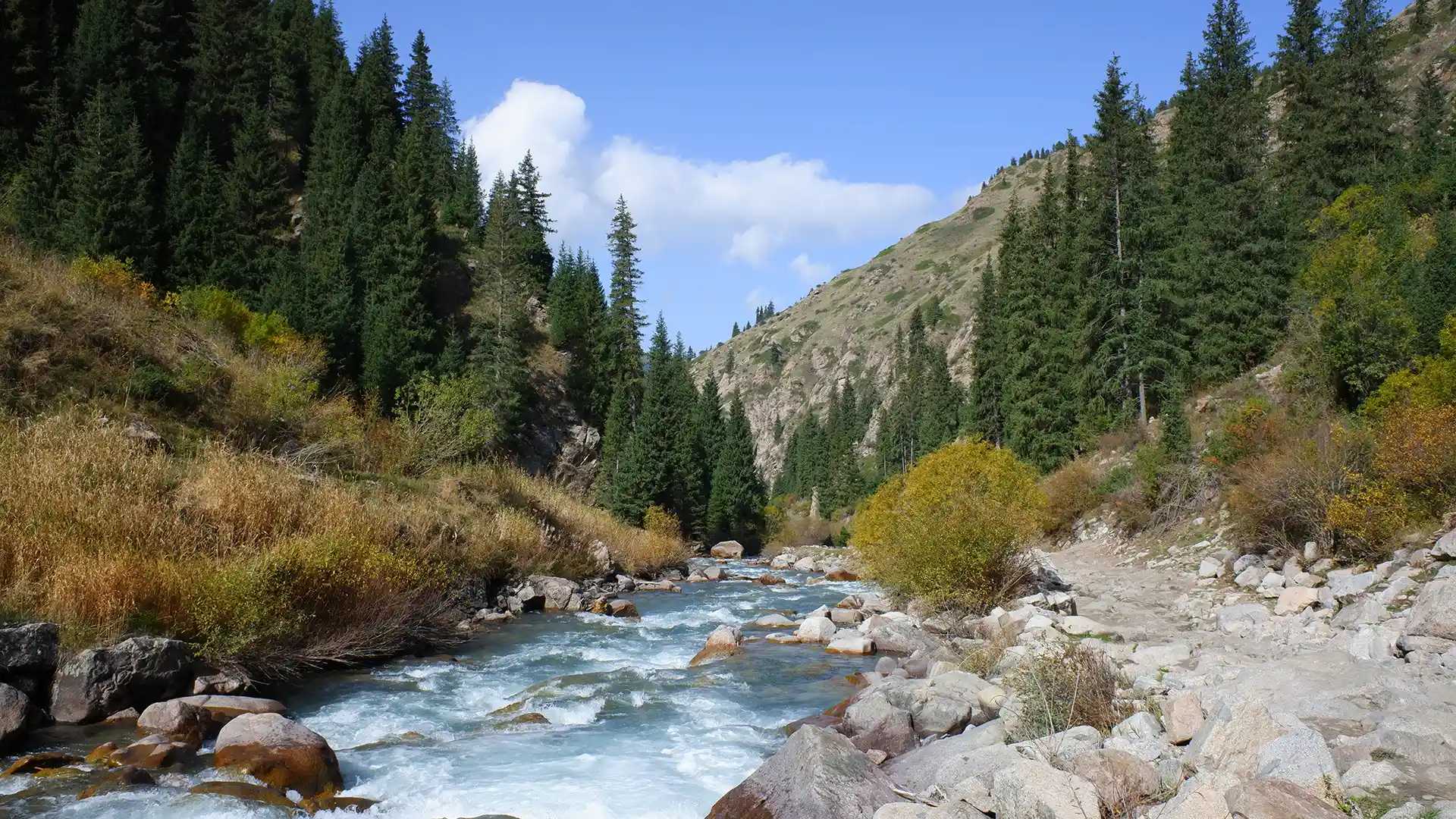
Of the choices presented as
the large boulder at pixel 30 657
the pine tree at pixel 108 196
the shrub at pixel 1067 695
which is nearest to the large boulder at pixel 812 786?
the shrub at pixel 1067 695

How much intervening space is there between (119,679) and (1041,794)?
37.2 ft

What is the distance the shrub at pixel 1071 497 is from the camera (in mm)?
33375

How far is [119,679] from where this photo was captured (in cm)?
1087

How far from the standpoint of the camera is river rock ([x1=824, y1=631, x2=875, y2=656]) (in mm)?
17938

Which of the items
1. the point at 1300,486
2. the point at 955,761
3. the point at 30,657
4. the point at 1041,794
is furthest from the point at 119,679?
the point at 1300,486

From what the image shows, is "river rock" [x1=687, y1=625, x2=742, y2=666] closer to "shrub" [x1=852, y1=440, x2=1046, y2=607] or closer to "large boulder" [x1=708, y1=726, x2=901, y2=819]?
"shrub" [x1=852, y1=440, x2=1046, y2=607]

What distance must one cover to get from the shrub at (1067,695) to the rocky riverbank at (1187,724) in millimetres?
45

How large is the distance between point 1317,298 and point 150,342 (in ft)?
116

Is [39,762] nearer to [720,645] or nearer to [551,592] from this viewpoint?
[720,645]

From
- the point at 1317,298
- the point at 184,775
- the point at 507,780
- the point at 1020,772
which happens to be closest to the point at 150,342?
the point at 184,775

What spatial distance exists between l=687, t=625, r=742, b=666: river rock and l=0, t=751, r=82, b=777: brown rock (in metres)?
10.6

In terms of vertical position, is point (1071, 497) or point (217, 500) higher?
point (217, 500)

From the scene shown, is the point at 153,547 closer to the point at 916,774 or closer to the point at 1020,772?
the point at 916,774

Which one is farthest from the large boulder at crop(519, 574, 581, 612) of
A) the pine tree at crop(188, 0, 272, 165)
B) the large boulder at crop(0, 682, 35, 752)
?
the pine tree at crop(188, 0, 272, 165)
